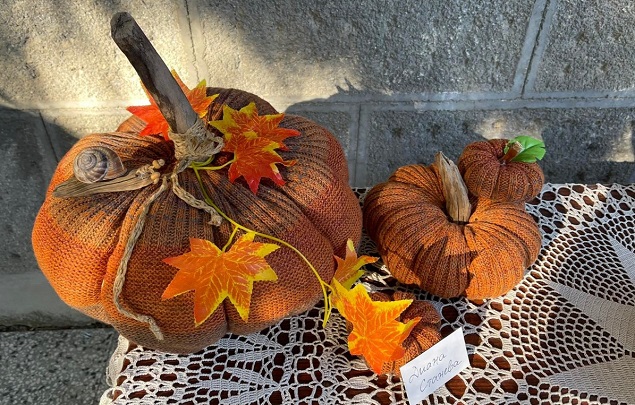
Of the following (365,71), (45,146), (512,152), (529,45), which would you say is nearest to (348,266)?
(512,152)

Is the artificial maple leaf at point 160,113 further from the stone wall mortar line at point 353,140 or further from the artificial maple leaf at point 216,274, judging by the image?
the stone wall mortar line at point 353,140

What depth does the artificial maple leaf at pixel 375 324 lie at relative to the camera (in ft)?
1.88

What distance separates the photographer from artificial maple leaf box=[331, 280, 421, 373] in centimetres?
57

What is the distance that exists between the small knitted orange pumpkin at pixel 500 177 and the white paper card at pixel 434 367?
21 centimetres

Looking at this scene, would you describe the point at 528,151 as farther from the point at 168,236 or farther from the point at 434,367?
the point at 168,236

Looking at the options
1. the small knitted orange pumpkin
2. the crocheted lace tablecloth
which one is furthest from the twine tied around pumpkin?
the small knitted orange pumpkin

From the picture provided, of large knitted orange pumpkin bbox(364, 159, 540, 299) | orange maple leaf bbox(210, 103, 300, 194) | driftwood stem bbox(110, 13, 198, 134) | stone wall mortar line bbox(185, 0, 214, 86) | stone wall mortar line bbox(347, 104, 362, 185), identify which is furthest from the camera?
stone wall mortar line bbox(347, 104, 362, 185)

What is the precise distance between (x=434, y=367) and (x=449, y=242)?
166mm

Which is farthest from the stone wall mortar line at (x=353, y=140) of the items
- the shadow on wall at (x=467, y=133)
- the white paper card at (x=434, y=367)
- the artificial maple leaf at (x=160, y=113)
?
the white paper card at (x=434, y=367)

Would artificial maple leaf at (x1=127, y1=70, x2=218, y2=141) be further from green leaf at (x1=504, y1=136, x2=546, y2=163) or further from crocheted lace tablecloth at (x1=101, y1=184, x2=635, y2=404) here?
green leaf at (x1=504, y1=136, x2=546, y2=163)

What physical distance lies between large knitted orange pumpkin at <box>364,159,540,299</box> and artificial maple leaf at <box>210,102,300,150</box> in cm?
20

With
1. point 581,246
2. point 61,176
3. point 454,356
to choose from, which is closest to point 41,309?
point 61,176

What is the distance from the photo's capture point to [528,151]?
0.72m

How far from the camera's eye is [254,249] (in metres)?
0.53
